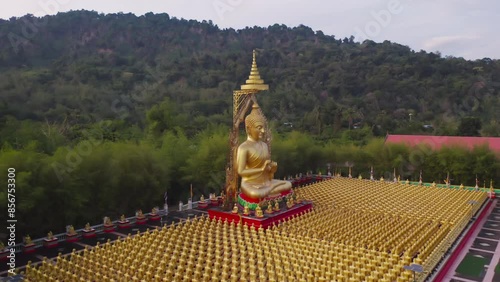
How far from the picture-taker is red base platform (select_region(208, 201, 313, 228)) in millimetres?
12273

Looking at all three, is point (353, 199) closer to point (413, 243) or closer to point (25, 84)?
point (413, 243)

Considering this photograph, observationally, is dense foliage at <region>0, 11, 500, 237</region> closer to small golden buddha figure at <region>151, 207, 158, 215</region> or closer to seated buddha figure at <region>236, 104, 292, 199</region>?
small golden buddha figure at <region>151, 207, 158, 215</region>

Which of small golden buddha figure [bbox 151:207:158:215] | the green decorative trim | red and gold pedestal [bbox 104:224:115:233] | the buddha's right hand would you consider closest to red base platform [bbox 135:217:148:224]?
small golden buddha figure [bbox 151:207:158:215]

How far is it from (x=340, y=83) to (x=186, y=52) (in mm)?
26432

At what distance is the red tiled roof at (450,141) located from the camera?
2077 cm

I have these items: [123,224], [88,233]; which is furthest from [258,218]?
[88,233]

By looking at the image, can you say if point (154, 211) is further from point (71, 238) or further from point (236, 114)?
point (236, 114)

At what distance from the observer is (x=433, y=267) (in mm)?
9695

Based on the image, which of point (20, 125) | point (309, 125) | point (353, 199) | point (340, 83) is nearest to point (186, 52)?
point (340, 83)

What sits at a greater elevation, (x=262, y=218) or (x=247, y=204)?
(x=247, y=204)

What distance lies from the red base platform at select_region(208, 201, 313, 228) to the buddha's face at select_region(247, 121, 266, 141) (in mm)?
2638

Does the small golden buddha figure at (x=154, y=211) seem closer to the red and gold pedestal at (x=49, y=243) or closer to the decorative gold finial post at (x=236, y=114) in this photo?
the decorative gold finial post at (x=236, y=114)

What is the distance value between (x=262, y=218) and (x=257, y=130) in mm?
3087

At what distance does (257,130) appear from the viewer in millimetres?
13750
